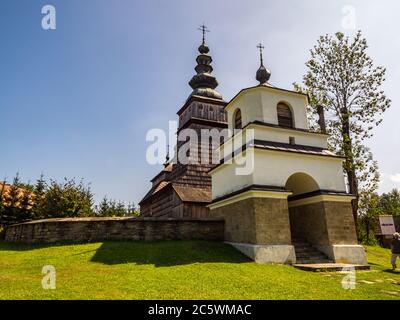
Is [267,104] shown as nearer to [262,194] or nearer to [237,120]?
[237,120]

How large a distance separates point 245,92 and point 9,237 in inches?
668

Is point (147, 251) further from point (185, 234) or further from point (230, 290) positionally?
point (230, 290)

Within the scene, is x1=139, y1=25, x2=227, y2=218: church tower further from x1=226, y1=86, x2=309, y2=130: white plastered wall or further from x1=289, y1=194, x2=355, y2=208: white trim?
x1=289, y1=194, x2=355, y2=208: white trim

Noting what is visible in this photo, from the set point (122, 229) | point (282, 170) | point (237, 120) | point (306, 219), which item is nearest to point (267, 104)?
point (237, 120)

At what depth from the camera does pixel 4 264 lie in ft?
33.8

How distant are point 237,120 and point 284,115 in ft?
8.77

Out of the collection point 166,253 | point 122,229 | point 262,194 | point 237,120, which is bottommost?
point 166,253

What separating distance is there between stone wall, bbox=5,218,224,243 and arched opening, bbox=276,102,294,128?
639cm

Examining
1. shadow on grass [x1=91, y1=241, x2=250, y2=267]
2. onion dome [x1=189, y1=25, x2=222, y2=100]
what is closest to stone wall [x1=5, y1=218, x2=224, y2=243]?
shadow on grass [x1=91, y1=241, x2=250, y2=267]

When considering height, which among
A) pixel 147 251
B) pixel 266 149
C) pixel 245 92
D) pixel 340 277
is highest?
pixel 245 92

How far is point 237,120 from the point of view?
53.2ft

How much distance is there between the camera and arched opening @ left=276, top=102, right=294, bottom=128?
596 inches

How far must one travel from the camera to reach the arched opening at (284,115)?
15.1 meters
